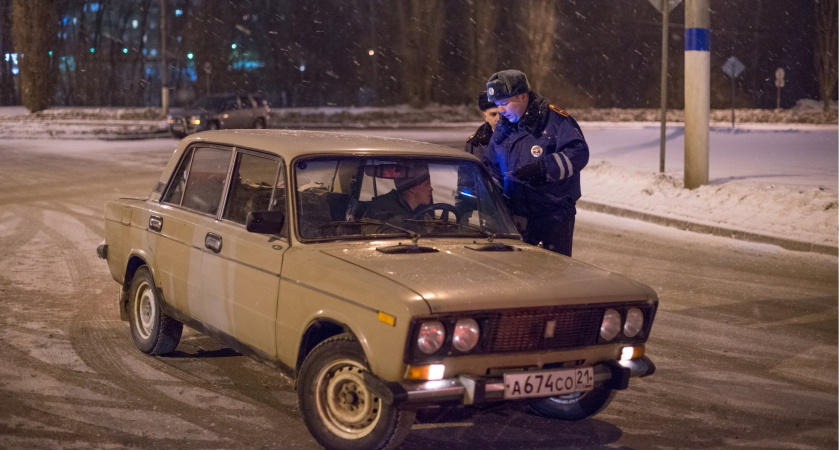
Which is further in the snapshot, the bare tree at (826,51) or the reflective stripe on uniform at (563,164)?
the bare tree at (826,51)

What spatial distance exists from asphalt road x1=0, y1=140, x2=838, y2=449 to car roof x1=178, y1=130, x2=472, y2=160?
1368 mm

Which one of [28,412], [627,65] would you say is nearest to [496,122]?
[28,412]

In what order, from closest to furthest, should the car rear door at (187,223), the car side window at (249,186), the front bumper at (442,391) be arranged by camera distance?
1. the front bumper at (442,391)
2. the car side window at (249,186)
3. the car rear door at (187,223)

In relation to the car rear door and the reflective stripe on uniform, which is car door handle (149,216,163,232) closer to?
the car rear door

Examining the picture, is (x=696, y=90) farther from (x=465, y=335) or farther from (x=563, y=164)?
(x=465, y=335)

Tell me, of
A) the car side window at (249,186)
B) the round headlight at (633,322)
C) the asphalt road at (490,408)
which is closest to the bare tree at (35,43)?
the asphalt road at (490,408)

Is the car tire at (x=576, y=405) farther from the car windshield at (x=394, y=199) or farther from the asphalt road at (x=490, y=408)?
the car windshield at (x=394, y=199)

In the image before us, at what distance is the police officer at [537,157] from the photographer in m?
6.08

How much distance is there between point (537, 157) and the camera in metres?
6.21

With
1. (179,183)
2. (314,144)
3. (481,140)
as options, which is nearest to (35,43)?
(179,183)

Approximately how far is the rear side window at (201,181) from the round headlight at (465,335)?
6.63ft

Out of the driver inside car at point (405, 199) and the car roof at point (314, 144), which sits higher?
the car roof at point (314, 144)

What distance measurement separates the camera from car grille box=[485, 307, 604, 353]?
172 inches

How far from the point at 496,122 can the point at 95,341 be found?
3.05 m
